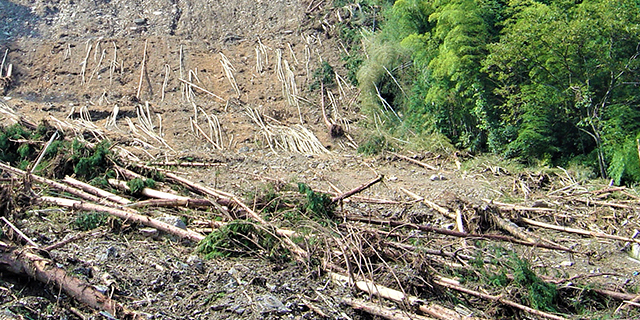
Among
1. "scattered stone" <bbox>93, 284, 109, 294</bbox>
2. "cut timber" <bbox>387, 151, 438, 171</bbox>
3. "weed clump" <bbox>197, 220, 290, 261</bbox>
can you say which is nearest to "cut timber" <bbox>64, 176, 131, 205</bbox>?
"weed clump" <bbox>197, 220, 290, 261</bbox>

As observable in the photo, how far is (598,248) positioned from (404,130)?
442 cm

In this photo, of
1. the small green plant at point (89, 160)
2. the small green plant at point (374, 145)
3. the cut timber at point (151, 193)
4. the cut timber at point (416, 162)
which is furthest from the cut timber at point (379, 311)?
the small green plant at point (374, 145)

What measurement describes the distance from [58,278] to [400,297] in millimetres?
2421

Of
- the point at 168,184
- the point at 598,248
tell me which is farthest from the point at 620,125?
the point at 168,184

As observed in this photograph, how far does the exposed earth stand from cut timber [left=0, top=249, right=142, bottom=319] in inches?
2.6

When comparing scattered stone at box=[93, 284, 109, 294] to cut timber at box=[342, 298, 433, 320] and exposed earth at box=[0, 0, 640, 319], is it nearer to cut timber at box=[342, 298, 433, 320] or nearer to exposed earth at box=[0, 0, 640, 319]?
exposed earth at box=[0, 0, 640, 319]

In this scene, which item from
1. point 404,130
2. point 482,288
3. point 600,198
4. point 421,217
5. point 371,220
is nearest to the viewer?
point 482,288

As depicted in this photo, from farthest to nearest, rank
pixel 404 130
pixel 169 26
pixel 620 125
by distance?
pixel 169 26
pixel 404 130
pixel 620 125

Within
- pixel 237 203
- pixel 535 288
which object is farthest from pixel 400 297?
pixel 237 203

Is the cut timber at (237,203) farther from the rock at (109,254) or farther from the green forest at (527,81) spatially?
the green forest at (527,81)

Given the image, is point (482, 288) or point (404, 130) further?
point (404, 130)

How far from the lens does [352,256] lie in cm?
498

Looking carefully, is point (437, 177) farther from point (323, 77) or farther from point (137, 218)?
point (323, 77)

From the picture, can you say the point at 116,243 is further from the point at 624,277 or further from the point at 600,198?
the point at 600,198
